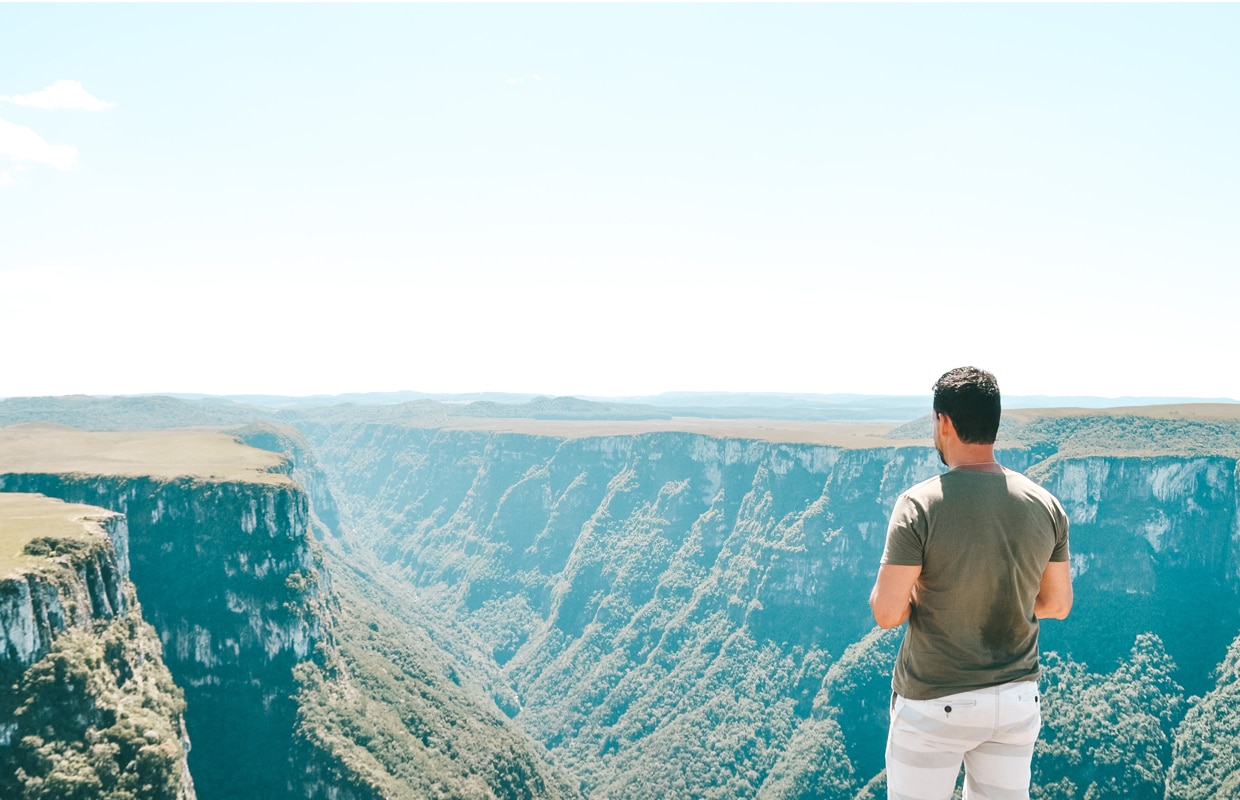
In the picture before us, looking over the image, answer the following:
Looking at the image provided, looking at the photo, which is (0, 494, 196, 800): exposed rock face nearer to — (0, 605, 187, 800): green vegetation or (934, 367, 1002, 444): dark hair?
(0, 605, 187, 800): green vegetation

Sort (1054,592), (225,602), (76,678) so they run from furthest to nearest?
(225,602) < (76,678) < (1054,592)

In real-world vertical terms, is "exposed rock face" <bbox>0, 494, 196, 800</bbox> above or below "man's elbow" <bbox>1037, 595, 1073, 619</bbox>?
below

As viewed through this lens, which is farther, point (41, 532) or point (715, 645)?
point (715, 645)

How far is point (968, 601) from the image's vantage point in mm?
6066

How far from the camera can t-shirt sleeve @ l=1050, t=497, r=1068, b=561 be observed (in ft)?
20.5

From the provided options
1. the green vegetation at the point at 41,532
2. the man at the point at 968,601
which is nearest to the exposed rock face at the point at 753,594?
the green vegetation at the point at 41,532

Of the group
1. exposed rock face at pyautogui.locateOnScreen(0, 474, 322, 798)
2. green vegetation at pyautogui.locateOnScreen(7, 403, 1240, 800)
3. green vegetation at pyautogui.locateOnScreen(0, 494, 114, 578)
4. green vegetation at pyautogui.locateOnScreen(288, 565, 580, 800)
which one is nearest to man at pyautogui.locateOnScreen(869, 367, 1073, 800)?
green vegetation at pyautogui.locateOnScreen(0, 494, 114, 578)

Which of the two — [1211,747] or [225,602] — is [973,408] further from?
[1211,747]

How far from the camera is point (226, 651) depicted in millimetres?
74375

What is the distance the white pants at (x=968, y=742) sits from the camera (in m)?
6.19

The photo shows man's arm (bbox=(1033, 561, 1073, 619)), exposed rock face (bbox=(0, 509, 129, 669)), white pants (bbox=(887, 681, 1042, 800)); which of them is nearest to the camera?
white pants (bbox=(887, 681, 1042, 800))

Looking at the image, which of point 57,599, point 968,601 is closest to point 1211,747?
point 968,601

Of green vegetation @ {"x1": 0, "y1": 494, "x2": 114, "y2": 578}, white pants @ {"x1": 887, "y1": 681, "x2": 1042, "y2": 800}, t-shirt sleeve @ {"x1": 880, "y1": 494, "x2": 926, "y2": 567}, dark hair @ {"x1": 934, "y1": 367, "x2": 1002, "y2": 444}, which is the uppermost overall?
dark hair @ {"x1": 934, "y1": 367, "x2": 1002, "y2": 444}

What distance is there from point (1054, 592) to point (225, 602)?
281ft
